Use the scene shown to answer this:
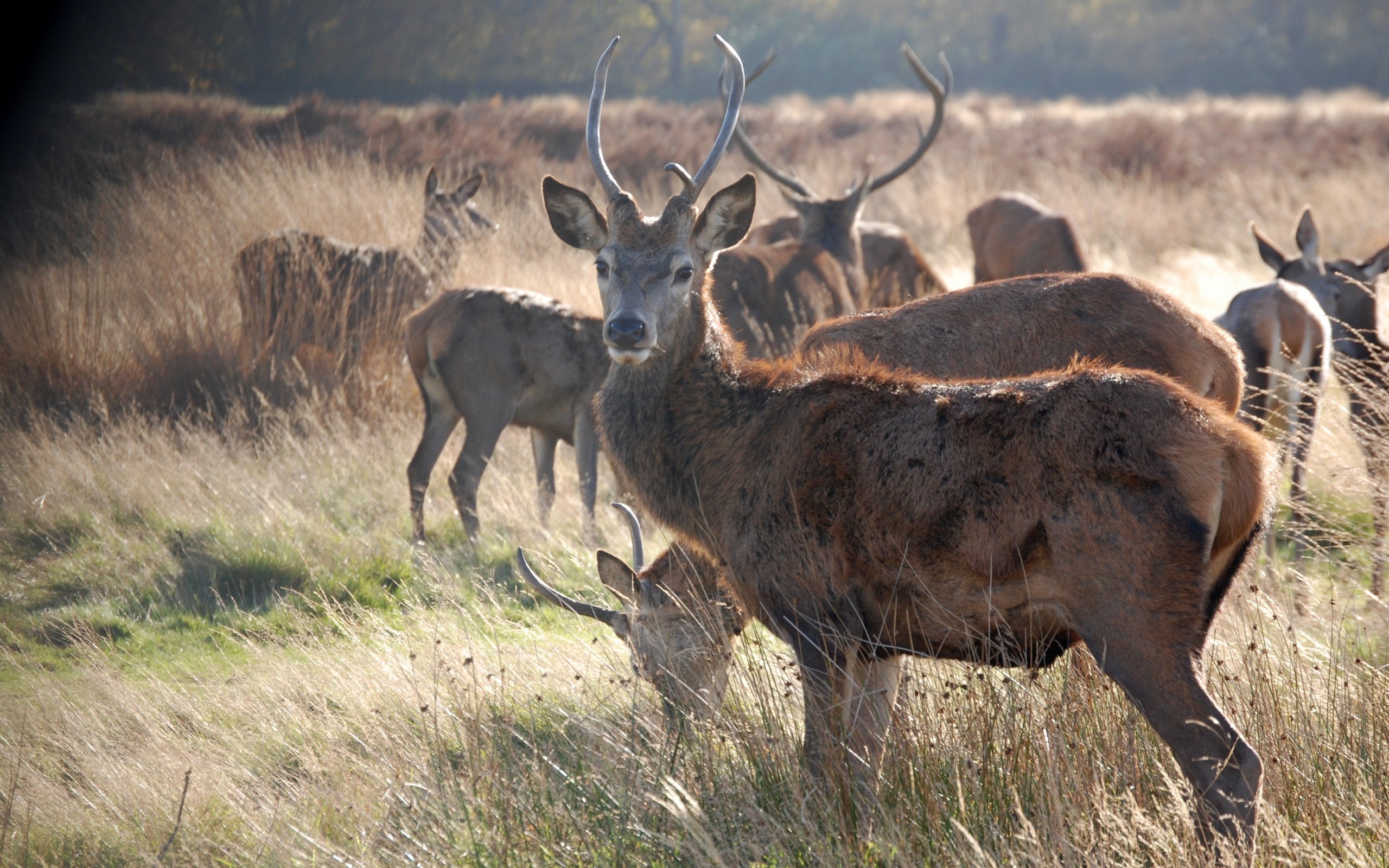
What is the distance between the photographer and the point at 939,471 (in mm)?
3145

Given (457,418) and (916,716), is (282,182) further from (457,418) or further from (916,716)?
(916,716)

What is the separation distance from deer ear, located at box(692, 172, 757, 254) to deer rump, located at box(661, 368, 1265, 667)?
4.07 ft

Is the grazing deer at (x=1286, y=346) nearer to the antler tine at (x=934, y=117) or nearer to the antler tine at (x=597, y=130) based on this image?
the antler tine at (x=934, y=117)

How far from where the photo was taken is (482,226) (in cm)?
1220

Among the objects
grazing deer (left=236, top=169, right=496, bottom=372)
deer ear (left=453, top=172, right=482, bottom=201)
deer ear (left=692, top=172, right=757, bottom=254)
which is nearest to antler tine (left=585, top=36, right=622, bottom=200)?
deer ear (left=692, top=172, right=757, bottom=254)

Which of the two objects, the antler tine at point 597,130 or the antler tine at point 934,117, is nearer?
the antler tine at point 597,130

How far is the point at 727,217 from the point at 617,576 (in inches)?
60.8

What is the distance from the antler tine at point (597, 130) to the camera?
4.55 metres

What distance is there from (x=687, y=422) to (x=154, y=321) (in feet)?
25.1

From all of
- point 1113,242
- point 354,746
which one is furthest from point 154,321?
point 1113,242

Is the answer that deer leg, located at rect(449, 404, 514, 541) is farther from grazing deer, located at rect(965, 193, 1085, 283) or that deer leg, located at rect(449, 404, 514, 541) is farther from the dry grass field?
grazing deer, located at rect(965, 193, 1085, 283)

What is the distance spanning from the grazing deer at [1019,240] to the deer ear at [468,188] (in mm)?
5399

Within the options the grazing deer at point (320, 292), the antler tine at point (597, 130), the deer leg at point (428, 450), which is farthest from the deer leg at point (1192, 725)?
the grazing deer at point (320, 292)

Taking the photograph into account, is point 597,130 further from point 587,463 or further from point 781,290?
point 781,290
